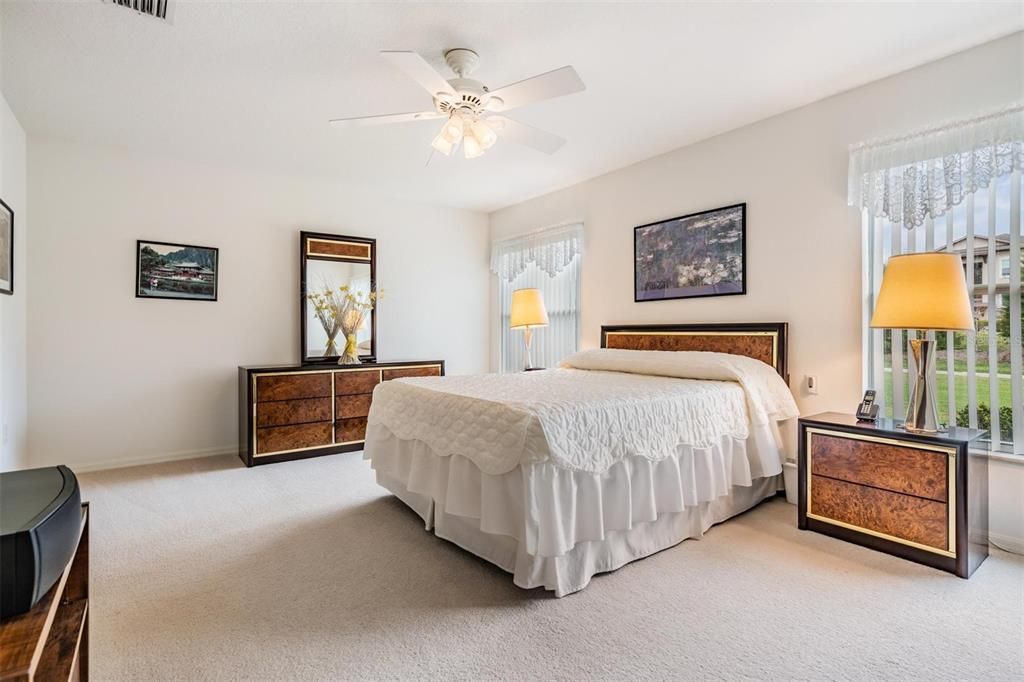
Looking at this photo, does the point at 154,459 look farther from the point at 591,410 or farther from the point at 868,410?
the point at 868,410

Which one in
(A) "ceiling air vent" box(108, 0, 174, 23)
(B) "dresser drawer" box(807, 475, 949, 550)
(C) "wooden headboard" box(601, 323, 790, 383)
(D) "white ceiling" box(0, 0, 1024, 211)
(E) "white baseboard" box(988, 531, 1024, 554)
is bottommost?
(E) "white baseboard" box(988, 531, 1024, 554)

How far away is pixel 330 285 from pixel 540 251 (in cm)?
216

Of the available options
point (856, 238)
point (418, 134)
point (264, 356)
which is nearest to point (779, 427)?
point (856, 238)

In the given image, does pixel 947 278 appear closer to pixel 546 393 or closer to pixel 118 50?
pixel 546 393

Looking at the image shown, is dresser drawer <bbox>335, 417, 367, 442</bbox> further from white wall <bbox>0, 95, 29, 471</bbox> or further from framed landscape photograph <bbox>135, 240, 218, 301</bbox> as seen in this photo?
white wall <bbox>0, 95, 29, 471</bbox>

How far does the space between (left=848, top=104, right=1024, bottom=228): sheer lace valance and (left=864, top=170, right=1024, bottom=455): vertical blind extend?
6cm

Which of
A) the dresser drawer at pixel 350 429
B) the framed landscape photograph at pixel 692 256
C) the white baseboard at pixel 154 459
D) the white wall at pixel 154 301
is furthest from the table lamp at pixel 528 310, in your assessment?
the white baseboard at pixel 154 459

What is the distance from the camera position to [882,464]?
7.77ft

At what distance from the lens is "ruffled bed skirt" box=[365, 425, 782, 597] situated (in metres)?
1.96

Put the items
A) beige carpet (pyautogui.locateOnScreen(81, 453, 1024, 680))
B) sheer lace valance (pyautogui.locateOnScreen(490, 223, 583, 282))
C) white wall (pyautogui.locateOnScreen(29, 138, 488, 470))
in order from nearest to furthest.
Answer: beige carpet (pyautogui.locateOnScreen(81, 453, 1024, 680))
white wall (pyautogui.locateOnScreen(29, 138, 488, 470))
sheer lace valance (pyautogui.locateOnScreen(490, 223, 583, 282))

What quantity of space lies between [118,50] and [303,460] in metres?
3.02

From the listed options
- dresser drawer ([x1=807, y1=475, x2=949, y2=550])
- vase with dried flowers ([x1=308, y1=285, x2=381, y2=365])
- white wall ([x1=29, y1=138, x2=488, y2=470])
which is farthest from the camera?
vase with dried flowers ([x1=308, y1=285, x2=381, y2=365])

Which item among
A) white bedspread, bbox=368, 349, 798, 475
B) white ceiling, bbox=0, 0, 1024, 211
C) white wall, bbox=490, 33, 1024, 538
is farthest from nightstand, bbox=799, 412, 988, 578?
white ceiling, bbox=0, 0, 1024, 211

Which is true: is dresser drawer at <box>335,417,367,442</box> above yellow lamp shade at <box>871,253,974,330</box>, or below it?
below
